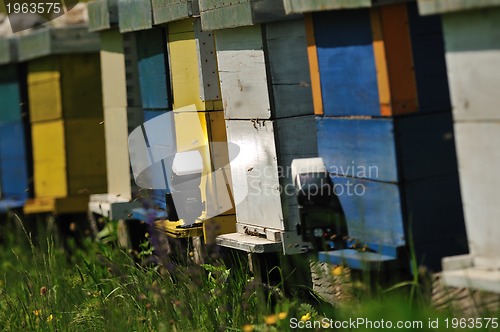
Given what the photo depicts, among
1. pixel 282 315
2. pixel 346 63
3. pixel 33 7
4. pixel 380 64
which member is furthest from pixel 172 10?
pixel 33 7

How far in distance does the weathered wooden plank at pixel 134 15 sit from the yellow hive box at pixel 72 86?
1582mm

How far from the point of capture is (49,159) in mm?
9250

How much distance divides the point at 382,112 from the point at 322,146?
571 mm

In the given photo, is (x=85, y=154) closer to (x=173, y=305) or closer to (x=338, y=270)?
(x=173, y=305)

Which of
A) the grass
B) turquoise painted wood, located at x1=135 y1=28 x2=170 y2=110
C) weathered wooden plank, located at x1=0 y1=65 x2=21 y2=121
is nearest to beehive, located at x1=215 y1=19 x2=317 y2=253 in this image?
the grass

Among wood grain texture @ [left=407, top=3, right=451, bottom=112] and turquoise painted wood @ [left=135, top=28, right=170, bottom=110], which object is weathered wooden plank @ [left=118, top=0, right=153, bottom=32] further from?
wood grain texture @ [left=407, top=3, right=451, bottom=112]

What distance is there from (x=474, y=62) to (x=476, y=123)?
24cm

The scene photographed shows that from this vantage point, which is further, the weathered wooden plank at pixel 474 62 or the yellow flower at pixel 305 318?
the yellow flower at pixel 305 318

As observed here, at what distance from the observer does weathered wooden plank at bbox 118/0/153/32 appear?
6.98 meters

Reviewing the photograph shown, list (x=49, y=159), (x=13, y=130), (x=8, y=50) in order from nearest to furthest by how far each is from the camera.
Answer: (x=49, y=159) < (x=8, y=50) < (x=13, y=130)

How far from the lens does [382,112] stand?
4570 mm

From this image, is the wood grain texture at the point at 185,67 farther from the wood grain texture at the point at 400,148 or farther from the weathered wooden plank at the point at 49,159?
the weathered wooden plank at the point at 49,159

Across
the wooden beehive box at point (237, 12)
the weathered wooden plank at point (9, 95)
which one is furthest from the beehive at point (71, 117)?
the wooden beehive box at point (237, 12)

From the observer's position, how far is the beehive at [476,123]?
3900mm
